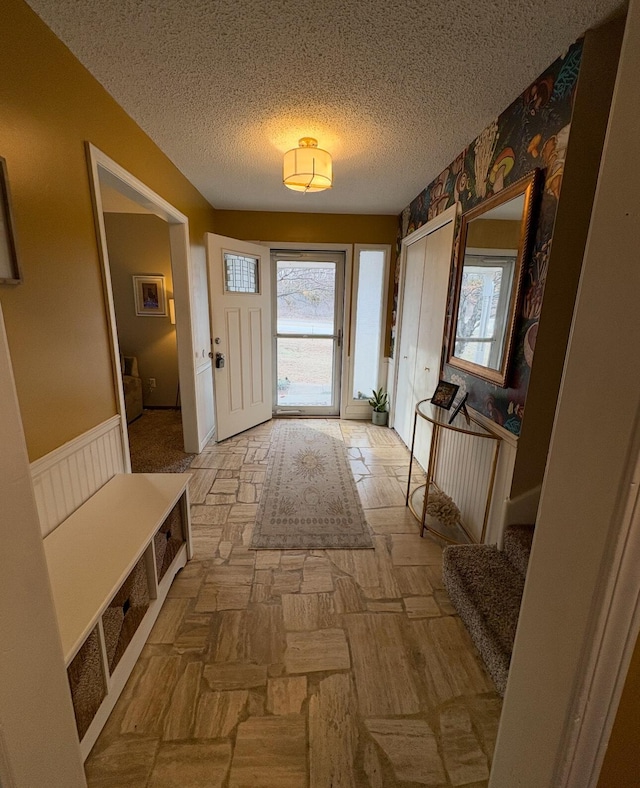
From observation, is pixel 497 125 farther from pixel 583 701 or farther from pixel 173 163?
pixel 583 701

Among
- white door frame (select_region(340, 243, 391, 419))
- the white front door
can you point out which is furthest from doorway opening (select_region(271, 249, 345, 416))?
the white front door

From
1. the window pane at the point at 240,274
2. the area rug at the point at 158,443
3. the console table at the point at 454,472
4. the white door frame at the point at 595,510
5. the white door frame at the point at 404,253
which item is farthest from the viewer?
the window pane at the point at 240,274

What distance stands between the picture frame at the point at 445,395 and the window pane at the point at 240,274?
7.22 feet

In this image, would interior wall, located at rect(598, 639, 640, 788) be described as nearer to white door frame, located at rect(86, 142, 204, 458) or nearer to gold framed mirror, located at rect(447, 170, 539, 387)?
gold framed mirror, located at rect(447, 170, 539, 387)

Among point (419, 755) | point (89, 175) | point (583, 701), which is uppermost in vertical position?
point (89, 175)

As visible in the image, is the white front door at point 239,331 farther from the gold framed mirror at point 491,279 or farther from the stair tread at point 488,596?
the stair tread at point 488,596

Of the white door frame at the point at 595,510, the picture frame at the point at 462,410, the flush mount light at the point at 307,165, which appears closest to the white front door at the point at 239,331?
the flush mount light at the point at 307,165

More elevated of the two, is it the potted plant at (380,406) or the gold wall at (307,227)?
the gold wall at (307,227)

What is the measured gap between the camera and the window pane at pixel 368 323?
393cm

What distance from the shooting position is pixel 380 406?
13.6ft

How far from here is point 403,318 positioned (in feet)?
11.8

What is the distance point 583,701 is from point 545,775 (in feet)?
0.69

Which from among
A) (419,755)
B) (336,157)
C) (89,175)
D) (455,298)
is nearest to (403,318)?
(455,298)

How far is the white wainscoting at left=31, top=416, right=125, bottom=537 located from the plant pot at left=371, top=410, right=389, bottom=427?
9.19 feet
